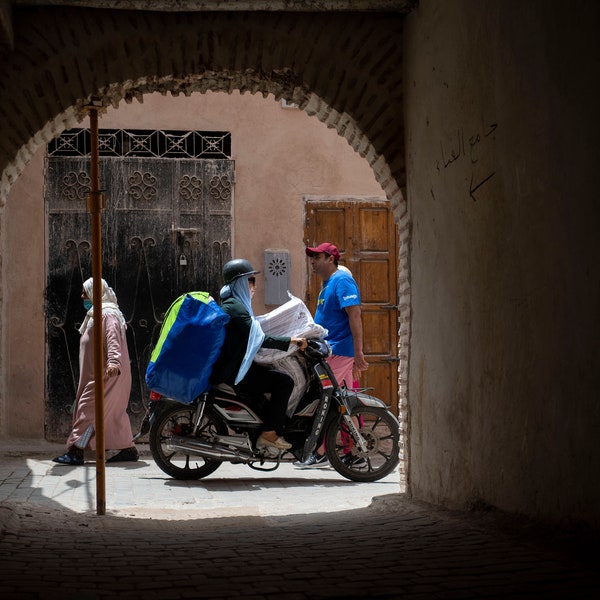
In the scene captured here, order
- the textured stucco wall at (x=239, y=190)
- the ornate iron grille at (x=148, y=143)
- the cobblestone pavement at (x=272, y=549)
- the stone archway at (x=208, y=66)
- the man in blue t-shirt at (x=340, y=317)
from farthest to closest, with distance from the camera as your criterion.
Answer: the ornate iron grille at (x=148, y=143)
the textured stucco wall at (x=239, y=190)
the man in blue t-shirt at (x=340, y=317)
the stone archway at (x=208, y=66)
the cobblestone pavement at (x=272, y=549)

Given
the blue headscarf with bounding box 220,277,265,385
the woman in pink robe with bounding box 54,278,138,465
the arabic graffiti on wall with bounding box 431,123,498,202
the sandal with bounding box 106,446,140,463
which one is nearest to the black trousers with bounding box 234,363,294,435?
the blue headscarf with bounding box 220,277,265,385

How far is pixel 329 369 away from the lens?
7887 millimetres

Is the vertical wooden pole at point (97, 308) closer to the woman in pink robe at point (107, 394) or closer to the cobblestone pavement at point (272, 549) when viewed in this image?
the cobblestone pavement at point (272, 549)

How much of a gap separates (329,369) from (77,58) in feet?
9.85

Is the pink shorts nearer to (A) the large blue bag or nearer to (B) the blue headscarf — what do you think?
(B) the blue headscarf

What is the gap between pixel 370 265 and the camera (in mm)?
10961

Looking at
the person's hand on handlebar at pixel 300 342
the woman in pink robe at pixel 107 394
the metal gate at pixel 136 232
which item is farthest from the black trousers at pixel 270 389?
the metal gate at pixel 136 232

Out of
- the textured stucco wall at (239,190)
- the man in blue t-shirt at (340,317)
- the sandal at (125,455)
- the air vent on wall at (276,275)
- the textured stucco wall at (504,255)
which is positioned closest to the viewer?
the textured stucco wall at (504,255)

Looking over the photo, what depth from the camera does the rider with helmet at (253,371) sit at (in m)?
7.68

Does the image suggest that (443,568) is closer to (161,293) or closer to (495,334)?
(495,334)

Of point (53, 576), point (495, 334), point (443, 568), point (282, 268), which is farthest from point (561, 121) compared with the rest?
point (282, 268)

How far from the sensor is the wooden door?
1091 cm

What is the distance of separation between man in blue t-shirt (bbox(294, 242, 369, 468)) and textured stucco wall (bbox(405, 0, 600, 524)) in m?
1.92

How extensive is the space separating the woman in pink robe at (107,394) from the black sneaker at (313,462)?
200cm
